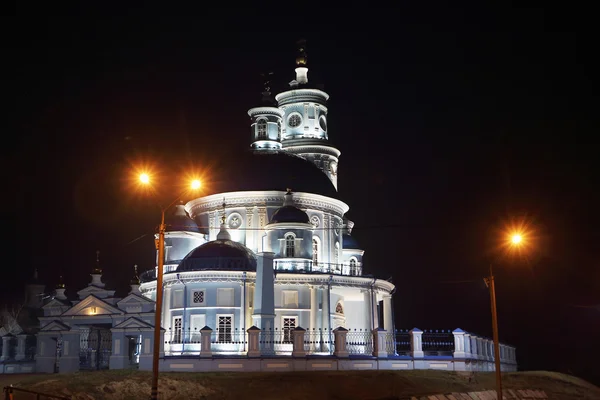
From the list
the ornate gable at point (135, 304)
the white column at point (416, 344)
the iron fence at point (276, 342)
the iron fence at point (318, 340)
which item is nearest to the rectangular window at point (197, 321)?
the iron fence at point (276, 342)

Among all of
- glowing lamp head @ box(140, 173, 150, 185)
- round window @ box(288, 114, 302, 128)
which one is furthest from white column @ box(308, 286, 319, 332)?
glowing lamp head @ box(140, 173, 150, 185)

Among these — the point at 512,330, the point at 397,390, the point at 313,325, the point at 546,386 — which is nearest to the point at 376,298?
the point at 313,325

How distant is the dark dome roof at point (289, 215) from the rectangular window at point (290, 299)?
15.2 feet

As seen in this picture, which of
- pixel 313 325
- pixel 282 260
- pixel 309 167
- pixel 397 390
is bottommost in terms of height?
pixel 397 390

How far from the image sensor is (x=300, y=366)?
36.8 metres

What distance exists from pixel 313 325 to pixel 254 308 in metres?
4.79

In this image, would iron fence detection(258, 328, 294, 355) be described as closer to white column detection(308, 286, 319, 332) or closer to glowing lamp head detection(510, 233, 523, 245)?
white column detection(308, 286, 319, 332)

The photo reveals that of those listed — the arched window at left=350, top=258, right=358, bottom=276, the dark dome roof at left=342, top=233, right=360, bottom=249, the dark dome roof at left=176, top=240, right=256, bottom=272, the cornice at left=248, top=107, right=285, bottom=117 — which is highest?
the cornice at left=248, top=107, right=285, bottom=117

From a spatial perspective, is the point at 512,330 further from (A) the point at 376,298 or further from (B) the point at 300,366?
(B) the point at 300,366

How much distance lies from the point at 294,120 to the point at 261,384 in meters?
33.8

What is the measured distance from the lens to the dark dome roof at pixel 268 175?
5317 cm

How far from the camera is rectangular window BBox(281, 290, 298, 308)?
47.9 m

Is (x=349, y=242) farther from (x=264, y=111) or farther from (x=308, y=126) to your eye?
(x=264, y=111)

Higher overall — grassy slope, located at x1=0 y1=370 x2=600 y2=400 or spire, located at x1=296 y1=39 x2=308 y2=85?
spire, located at x1=296 y1=39 x2=308 y2=85
